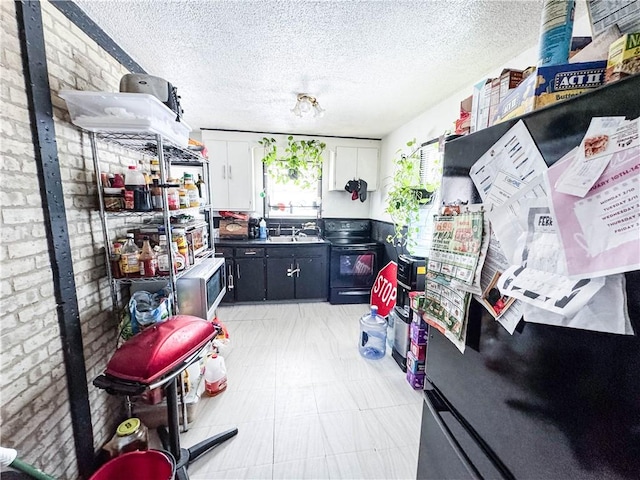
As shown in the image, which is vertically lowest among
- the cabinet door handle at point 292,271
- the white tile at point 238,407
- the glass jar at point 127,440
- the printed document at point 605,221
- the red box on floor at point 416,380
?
the white tile at point 238,407

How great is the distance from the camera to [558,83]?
59 cm

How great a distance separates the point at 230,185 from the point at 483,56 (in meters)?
3.10

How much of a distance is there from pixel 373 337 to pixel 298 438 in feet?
3.97

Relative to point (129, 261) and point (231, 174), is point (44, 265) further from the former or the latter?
point (231, 174)

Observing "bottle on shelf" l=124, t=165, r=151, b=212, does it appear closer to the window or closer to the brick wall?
the brick wall

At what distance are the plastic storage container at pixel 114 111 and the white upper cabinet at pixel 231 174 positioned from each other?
233 cm

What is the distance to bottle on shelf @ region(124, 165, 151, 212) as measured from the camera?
1.47 m

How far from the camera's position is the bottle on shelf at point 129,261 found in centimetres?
151

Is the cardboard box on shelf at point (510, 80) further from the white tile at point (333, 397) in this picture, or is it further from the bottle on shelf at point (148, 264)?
the white tile at point (333, 397)

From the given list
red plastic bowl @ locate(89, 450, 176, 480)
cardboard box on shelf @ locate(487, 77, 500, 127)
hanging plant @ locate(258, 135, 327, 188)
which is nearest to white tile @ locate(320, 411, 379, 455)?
red plastic bowl @ locate(89, 450, 176, 480)

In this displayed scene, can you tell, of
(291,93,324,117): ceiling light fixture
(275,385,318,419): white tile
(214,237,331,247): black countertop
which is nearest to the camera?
(275,385,318,419): white tile

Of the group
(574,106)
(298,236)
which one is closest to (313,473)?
(574,106)

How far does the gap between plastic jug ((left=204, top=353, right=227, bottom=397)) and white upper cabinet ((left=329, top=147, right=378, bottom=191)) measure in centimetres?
279

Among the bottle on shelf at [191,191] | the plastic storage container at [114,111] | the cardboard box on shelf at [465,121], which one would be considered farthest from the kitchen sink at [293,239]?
the cardboard box on shelf at [465,121]
